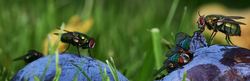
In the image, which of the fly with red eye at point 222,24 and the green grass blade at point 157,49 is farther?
the green grass blade at point 157,49

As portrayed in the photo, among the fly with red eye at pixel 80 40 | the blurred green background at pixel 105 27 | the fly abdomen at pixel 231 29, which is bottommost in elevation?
the blurred green background at pixel 105 27

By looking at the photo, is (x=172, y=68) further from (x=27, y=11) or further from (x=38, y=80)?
(x=27, y=11)

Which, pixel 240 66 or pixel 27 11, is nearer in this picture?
pixel 240 66

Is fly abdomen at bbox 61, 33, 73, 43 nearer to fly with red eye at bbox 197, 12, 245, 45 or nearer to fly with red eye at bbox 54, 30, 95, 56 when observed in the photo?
fly with red eye at bbox 54, 30, 95, 56

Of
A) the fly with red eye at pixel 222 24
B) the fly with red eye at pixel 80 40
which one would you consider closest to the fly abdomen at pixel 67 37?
the fly with red eye at pixel 80 40

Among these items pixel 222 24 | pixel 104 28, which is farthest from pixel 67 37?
pixel 104 28

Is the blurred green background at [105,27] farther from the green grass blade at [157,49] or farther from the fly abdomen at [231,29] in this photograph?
the fly abdomen at [231,29]

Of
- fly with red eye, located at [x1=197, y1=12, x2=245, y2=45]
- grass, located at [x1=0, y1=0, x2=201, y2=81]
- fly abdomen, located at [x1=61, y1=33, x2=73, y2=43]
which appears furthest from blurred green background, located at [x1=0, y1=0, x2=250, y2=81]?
fly with red eye, located at [x1=197, y1=12, x2=245, y2=45]

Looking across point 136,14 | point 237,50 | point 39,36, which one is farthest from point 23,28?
point 237,50
